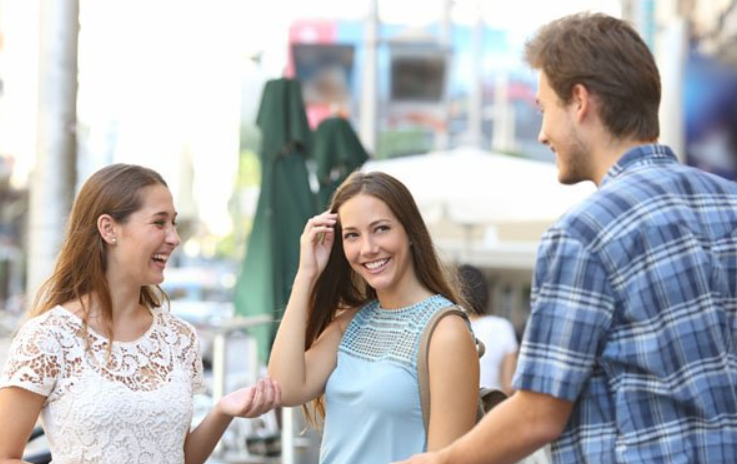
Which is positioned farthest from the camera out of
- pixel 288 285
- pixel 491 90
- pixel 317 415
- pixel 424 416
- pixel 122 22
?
pixel 491 90

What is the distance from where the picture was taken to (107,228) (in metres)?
3.41

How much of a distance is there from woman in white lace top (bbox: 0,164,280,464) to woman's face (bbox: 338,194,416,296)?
42 centimetres

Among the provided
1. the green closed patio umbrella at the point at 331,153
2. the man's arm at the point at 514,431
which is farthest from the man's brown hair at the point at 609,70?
the green closed patio umbrella at the point at 331,153

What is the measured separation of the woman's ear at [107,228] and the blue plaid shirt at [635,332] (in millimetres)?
1567

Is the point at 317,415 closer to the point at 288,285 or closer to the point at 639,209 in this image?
the point at 639,209

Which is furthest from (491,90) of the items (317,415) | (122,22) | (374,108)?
(317,415)

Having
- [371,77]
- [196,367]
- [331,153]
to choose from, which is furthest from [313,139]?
[371,77]

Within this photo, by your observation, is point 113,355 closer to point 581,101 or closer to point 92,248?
point 92,248

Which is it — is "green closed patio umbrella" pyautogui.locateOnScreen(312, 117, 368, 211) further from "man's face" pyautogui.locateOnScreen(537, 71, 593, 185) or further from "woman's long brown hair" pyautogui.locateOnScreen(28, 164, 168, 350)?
"man's face" pyautogui.locateOnScreen(537, 71, 593, 185)

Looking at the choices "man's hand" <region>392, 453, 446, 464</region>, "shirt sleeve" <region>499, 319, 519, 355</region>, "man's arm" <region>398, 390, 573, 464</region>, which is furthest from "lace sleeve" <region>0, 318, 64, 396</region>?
"shirt sleeve" <region>499, 319, 519, 355</region>

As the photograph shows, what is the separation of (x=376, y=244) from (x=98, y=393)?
0.88 metres

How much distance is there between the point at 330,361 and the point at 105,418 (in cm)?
65

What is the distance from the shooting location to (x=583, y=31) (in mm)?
2377

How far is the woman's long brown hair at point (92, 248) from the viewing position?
3389 millimetres
